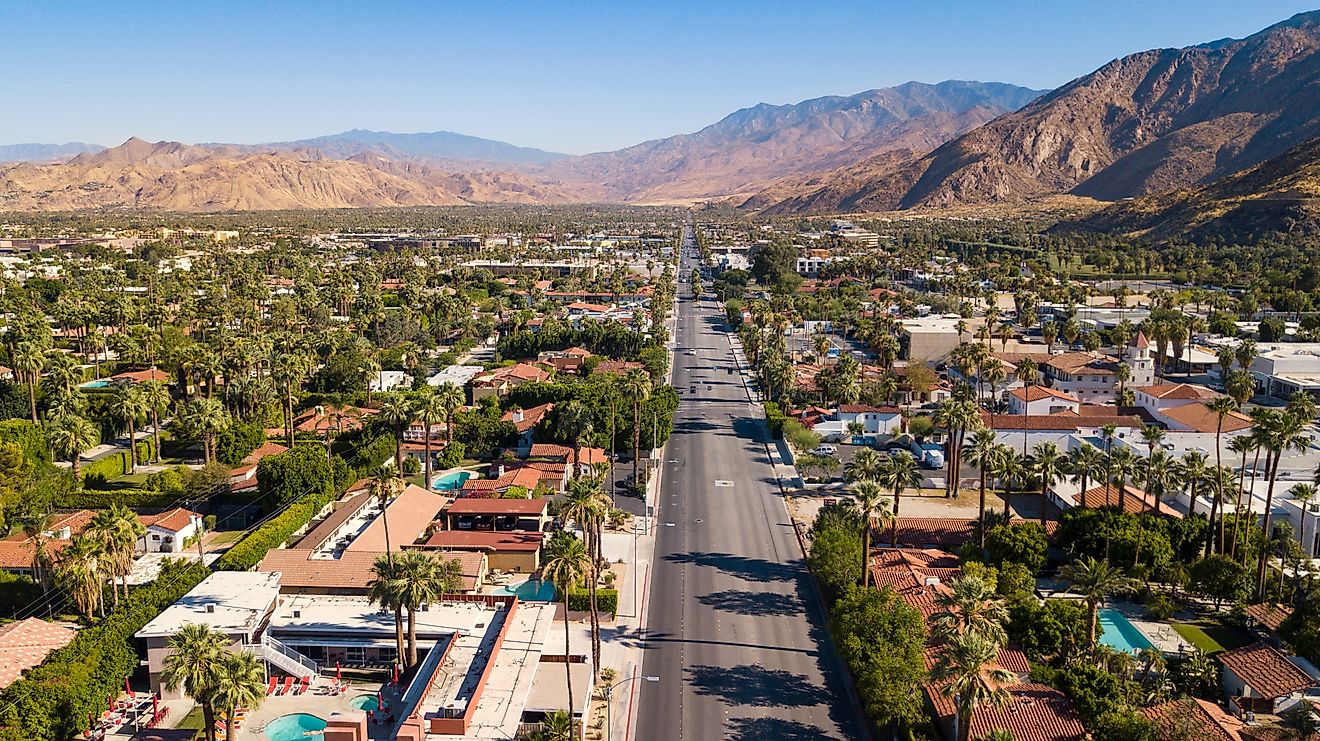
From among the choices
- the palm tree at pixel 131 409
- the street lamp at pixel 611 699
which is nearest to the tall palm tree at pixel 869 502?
the street lamp at pixel 611 699

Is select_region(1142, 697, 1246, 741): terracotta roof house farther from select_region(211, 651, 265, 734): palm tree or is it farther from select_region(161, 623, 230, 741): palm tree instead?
select_region(161, 623, 230, 741): palm tree

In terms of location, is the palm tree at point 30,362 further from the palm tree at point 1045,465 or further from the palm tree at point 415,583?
the palm tree at point 1045,465

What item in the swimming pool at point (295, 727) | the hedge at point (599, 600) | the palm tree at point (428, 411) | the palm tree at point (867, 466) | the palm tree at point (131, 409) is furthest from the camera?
the palm tree at point (131, 409)

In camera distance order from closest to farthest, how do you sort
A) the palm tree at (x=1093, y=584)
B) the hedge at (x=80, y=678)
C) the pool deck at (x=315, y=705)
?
the hedge at (x=80, y=678) < the pool deck at (x=315, y=705) < the palm tree at (x=1093, y=584)

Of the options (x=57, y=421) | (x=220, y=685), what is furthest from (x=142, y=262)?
(x=220, y=685)

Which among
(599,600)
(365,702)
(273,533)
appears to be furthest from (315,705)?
(273,533)

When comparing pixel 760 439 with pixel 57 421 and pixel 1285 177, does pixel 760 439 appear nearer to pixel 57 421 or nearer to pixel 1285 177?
pixel 57 421

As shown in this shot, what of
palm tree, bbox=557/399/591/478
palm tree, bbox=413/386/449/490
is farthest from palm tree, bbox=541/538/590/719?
palm tree, bbox=557/399/591/478
